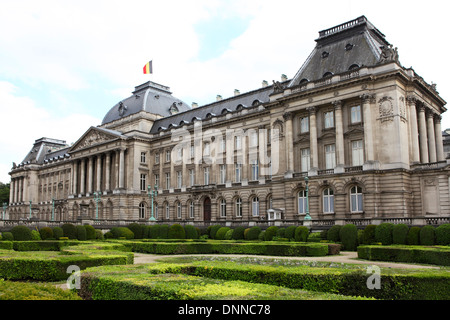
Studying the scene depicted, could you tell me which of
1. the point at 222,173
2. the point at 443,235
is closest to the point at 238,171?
the point at 222,173

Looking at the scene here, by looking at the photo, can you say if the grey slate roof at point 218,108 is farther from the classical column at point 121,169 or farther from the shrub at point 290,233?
the shrub at point 290,233

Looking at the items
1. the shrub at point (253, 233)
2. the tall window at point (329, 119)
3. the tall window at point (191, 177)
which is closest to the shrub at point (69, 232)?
the shrub at point (253, 233)

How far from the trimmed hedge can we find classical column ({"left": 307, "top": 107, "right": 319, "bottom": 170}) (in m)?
24.0

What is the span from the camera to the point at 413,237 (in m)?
28.6

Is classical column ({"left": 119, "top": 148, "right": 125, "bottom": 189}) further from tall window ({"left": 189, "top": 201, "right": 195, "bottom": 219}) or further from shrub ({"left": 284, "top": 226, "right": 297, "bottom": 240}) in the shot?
shrub ({"left": 284, "top": 226, "right": 297, "bottom": 240})

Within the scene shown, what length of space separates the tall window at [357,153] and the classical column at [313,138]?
4029mm

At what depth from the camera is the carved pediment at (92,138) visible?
74.6m

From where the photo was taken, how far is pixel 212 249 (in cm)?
2936

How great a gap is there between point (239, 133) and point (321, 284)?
47996 millimetres

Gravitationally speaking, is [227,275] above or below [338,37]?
below

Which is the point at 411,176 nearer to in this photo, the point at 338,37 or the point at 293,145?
the point at 293,145

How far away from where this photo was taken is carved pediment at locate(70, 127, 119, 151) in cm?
7456

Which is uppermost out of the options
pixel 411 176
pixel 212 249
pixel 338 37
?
pixel 338 37

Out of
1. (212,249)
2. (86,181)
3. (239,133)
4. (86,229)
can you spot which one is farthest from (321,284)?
(86,181)
